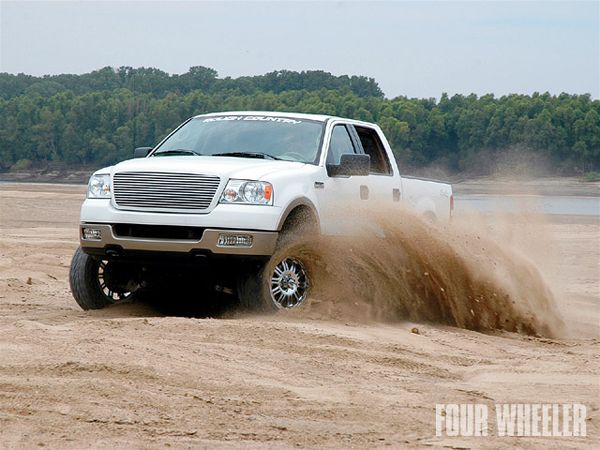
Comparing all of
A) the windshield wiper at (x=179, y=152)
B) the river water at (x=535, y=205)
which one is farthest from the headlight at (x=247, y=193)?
the river water at (x=535, y=205)

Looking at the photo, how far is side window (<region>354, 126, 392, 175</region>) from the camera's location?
11312mm

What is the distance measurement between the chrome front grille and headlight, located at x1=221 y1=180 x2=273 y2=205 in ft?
0.35

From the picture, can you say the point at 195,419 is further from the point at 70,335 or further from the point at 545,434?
the point at 70,335

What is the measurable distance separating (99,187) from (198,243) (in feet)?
3.88

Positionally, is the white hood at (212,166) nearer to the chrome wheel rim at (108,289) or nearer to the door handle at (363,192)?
the door handle at (363,192)

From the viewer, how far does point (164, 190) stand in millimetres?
9078

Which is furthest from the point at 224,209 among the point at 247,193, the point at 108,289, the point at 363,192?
the point at 363,192

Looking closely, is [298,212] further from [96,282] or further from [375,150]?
[375,150]

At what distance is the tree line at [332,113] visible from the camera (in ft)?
263

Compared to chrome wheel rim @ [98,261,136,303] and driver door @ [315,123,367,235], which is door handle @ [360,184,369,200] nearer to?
driver door @ [315,123,367,235]

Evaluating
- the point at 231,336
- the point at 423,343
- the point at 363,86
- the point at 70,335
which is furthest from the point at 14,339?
the point at 363,86

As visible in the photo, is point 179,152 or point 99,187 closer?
point 99,187

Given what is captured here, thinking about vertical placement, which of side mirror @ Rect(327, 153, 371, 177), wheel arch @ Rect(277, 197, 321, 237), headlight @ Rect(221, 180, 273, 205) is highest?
side mirror @ Rect(327, 153, 371, 177)

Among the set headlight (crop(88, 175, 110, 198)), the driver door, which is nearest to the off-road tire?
headlight (crop(88, 175, 110, 198))
